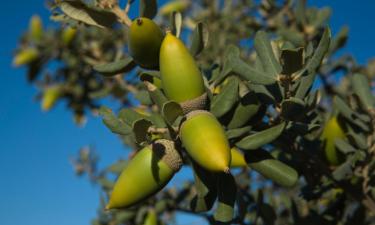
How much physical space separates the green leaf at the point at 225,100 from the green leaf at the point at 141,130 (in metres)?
0.19

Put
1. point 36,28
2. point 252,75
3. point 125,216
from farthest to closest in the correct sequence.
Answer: point 36,28
point 125,216
point 252,75

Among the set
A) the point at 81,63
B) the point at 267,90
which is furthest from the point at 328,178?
the point at 81,63

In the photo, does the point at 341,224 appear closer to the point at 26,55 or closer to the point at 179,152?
the point at 179,152

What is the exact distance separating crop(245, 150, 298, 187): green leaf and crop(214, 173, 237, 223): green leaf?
Answer: 10cm

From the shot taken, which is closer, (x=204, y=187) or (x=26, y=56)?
(x=204, y=187)

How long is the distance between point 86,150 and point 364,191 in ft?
9.34

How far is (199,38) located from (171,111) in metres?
0.32

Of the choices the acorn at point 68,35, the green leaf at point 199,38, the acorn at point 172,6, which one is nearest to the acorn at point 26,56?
the acorn at point 68,35

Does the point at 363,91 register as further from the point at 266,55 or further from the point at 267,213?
the point at 267,213

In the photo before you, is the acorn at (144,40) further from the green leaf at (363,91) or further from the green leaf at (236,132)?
the green leaf at (363,91)

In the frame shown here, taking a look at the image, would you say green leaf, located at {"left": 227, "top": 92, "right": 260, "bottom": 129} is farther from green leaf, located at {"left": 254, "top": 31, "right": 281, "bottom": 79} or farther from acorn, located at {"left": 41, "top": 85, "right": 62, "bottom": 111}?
acorn, located at {"left": 41, "top": 85, "right": 62, "bottom": 111}

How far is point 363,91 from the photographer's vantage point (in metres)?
1.41

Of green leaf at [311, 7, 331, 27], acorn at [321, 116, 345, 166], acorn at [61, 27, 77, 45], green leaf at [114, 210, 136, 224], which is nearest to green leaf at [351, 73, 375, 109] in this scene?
acorn at [321, 116, 345, 166]

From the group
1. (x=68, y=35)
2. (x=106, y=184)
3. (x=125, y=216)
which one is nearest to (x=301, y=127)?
(x=125, y=216)
